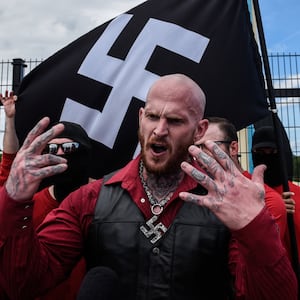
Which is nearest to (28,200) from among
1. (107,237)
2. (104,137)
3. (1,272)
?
(1,272)

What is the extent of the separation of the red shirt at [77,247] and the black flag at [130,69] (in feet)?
4.20

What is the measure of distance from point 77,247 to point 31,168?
573mm

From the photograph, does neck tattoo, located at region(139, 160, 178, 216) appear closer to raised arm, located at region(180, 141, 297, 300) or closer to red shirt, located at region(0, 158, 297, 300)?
red shirt, located at region(0, 158, 297, 300)

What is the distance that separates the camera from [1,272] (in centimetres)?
156

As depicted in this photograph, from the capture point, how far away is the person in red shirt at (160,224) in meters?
1.40

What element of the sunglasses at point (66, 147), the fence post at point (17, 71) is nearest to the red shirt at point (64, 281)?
the sunglasses at point (66, 147)

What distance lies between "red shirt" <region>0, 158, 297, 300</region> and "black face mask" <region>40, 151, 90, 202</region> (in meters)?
0.67

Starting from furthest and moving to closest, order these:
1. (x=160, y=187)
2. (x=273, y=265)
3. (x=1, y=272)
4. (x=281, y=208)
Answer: (x=281, y=208)
(x=160, y=187)
(x=1, y=272)
(x=273, y=265)

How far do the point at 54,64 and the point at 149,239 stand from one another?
2.05 m

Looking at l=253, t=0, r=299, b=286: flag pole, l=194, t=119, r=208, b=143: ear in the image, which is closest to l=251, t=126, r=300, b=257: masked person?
l=253, t=0, r=299, b=286: flag pole

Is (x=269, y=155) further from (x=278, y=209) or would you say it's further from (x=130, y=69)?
(x=130, y=69)

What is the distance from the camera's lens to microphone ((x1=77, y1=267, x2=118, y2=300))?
4.05 feet

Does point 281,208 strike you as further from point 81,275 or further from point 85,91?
point 85,91

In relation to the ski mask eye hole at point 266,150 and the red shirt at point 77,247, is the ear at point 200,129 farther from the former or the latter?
the ski mask eye hole at point 266,150
